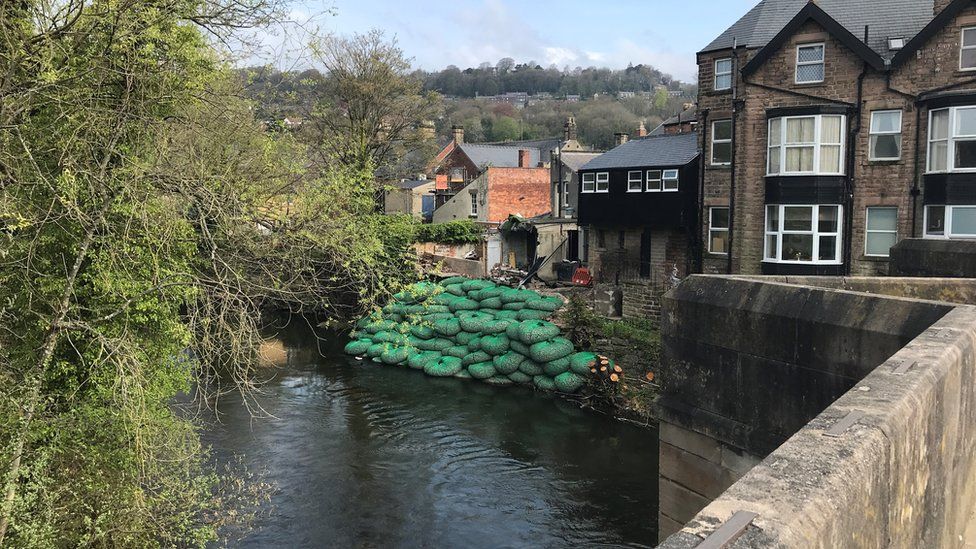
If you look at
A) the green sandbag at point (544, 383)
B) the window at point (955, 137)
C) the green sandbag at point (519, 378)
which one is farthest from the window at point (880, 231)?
the green sandbag at point (519, 378)

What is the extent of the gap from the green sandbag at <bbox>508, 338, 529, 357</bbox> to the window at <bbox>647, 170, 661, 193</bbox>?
8.08m

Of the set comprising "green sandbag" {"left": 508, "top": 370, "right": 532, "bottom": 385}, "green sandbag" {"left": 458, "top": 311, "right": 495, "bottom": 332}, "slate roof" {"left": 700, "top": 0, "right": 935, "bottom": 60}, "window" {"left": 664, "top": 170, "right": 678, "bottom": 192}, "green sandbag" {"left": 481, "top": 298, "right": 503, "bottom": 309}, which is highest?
"slate roof" {"left": 700, "top": 0, "right": 935, "bottom": 60}

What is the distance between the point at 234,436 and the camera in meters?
18.1

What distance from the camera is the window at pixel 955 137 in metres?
20.4

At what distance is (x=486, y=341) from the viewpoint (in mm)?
25750

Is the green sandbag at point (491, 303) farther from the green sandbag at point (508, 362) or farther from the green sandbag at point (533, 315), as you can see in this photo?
the green sandbag at point (508, 362)

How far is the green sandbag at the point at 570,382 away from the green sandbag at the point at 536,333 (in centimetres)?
172

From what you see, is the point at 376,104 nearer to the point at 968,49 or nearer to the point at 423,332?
the point at 423,332

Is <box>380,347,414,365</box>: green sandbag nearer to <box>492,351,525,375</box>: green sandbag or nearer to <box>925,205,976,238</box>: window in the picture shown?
<box>492,351,525,375</box>: green sandbag

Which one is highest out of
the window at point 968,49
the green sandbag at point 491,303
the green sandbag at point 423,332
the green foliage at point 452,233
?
the window at point 968,49

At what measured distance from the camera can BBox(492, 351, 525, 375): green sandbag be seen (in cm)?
2436

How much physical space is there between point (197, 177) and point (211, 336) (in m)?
2.06

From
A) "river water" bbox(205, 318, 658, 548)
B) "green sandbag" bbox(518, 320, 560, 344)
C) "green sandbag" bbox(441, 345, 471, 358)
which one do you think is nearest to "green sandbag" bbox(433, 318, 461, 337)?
"green sandbag" bbox(441, 345, 471, 358)

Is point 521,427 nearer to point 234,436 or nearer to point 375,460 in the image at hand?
point 375,460
